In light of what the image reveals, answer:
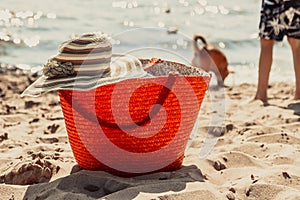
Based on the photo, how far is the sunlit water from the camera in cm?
814

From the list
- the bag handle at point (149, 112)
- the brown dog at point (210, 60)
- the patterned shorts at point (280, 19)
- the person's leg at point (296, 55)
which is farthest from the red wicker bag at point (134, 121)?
the brown dog at point (210, 60)

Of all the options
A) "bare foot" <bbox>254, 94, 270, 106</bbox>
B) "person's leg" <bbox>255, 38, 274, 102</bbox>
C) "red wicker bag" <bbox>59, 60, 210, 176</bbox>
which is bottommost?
"bare foot" <bbox>254, 94, 270, 106</bbox>

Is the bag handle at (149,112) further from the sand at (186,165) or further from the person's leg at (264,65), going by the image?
the person's leg at (264,65)

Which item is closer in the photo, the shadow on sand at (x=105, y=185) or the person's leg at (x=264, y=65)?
the shadow on sand at (x=105, y=185)

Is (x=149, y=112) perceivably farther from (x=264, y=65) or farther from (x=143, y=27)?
(x=143, y=27)

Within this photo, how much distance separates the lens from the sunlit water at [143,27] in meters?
8.14

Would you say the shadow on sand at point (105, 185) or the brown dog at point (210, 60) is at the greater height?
the shadow on sand at point (105, 185)

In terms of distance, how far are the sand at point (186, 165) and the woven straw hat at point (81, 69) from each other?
488 millimetres

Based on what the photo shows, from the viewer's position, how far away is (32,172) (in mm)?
3033

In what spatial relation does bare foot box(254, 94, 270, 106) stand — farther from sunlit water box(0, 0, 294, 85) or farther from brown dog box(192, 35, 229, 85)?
sunlit water box(0, 0, 294, 85)

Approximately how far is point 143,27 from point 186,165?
21.3 ft

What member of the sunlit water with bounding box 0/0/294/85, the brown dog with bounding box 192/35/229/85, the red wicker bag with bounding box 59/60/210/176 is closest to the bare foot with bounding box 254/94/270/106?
the brown dog with bounding box 192/35/229/85

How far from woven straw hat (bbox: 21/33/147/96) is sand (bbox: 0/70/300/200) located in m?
0.49

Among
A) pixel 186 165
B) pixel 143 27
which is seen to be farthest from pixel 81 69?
pixel 143 27
